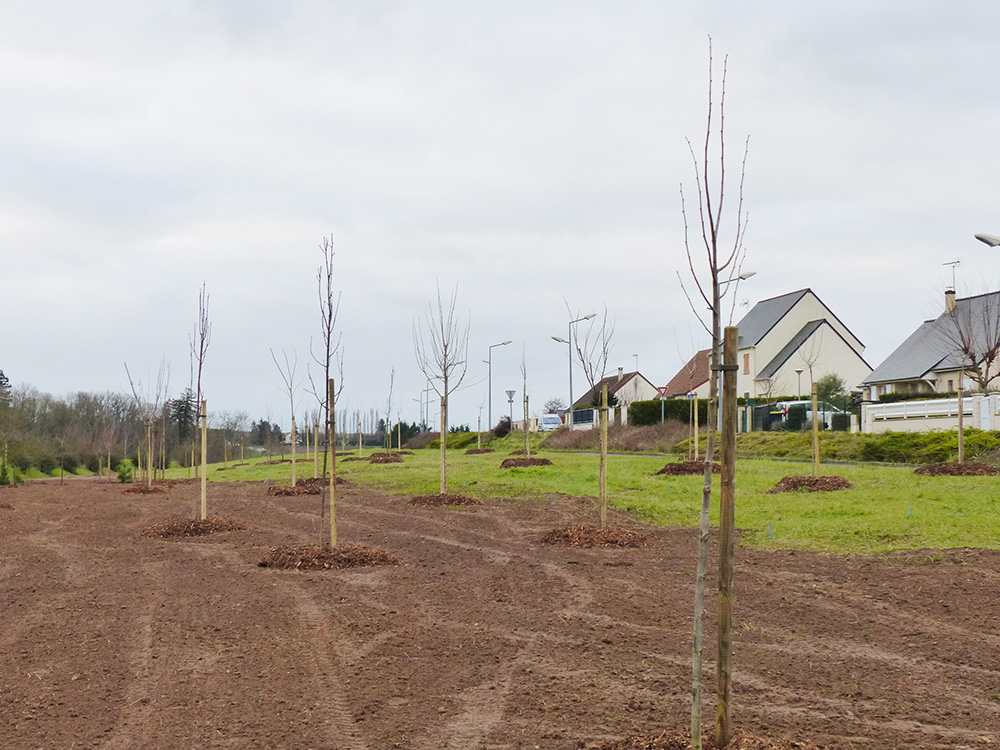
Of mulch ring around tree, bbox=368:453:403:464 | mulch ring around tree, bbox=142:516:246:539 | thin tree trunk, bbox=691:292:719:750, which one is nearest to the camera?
thin tree trunk, bbox=691:292:719:750

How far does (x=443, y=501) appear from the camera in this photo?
16.0 m

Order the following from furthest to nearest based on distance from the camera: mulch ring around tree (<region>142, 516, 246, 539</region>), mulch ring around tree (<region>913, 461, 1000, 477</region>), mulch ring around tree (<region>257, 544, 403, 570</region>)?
mulch ring around tree (<region>913, 461, 1000, 477</region>), mulch ring around tree (<region>142, 516, 246, 539</region>), mulch ring around tree (<region>257, 544, 403, 570</region>)

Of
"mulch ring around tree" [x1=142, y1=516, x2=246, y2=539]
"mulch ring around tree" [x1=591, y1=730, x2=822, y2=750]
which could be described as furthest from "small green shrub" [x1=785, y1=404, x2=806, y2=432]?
"mulch ring around tree" [x1=591, y1=730, x2=822, y2=750]

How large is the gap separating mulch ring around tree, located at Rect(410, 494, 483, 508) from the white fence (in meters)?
16.5

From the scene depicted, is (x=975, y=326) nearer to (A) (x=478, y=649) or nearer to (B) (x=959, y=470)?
(B) (x=959, y=470)

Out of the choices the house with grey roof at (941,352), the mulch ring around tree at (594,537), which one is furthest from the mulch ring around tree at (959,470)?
the house with grey roof at (941,352)

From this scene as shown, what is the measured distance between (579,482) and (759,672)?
558 inches

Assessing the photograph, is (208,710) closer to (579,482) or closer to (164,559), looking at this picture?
(164,559)

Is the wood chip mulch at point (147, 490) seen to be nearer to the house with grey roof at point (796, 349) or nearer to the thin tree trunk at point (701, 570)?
the thin tree trunk at point (701, 570)

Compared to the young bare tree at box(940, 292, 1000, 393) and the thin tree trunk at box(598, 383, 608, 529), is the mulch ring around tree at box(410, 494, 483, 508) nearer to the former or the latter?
the thin tree trunk at box(598, 383, 608, 529)

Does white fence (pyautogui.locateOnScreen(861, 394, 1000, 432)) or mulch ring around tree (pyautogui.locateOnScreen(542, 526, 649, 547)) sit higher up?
white fence (pyautogui.locateOnScreen(861, 394, 1000, 432))

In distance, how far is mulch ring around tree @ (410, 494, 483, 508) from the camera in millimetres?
15831

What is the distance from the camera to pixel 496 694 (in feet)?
16.8

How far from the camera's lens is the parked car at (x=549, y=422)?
51000 mm
